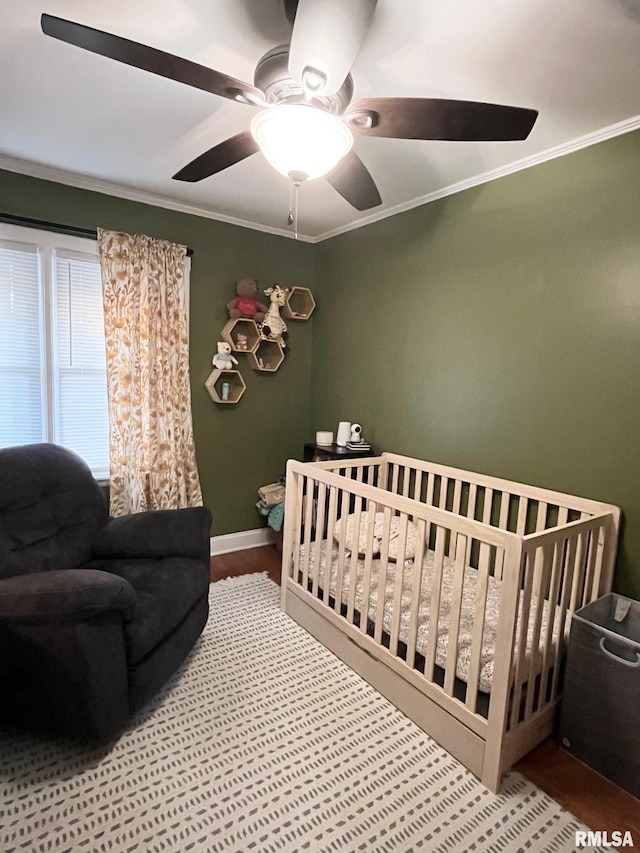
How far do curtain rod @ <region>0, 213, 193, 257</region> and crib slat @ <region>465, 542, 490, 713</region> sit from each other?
2769mm

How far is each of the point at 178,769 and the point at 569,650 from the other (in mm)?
1500

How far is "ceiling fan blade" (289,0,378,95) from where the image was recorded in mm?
1118

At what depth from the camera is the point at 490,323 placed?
2500 mm

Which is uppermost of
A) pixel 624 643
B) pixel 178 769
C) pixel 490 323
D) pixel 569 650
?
pixel 490 323

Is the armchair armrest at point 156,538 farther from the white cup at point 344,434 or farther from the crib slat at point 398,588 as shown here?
the white cup at point 344,434

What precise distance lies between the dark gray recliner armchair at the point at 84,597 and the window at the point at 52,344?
0.65 meters

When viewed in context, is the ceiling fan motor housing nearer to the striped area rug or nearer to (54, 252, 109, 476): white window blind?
(54, 252, 109, 476): white window blind


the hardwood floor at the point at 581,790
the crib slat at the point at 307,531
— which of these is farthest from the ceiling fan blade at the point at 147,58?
the hardwood floor at the point at 581,790

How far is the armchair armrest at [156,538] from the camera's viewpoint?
2.22 m

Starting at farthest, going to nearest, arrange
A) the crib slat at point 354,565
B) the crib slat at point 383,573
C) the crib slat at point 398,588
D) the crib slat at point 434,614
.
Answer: the crib slat at point 354,565
the crib slat at point 383,573
the crib slat at point 398,588
the crib slat at point 434,614

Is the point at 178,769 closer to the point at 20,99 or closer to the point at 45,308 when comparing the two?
the point at 45,308

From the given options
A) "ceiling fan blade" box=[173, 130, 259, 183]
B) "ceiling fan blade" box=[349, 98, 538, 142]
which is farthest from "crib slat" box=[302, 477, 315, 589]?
"ceiling fan blade" box=[349, 98, 538, 142]

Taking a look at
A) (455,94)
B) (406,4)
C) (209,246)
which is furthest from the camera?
(209,246)

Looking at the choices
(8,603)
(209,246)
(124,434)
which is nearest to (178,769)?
(8,603)
